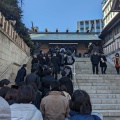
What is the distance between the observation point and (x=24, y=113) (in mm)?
2590

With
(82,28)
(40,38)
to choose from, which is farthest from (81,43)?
(82,28)

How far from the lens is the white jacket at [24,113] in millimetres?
2527

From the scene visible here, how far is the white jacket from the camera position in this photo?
2527 mm

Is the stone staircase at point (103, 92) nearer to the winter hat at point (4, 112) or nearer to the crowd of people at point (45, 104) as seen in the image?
the crowd of people at point (45, 104)

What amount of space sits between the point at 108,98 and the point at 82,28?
111 metres

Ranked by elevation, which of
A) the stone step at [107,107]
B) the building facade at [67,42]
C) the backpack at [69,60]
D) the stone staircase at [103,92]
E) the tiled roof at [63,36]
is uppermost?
the tiled roof at [63,36]

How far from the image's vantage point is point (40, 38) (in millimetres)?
36500

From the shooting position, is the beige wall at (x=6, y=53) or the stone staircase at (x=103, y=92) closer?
the stone staircase at (x=103, y=92)

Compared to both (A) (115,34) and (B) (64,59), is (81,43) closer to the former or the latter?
(A) (115,34)

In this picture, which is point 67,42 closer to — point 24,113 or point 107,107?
point 107,107

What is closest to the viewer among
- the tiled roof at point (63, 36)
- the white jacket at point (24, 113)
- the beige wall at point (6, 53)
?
the white jacket at point (24, 113)

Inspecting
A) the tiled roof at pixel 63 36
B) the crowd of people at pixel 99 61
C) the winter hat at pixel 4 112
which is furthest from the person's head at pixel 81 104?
the tiled roof at pixel 63 36

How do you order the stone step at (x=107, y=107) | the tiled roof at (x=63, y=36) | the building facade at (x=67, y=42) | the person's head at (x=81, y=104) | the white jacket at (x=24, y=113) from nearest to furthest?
1. the white jacket at (x=24, y=113)
2. the person's head at (x=81, y=104)
3. the stone step at (x=107, y=107)
4. the building facade at (x=67, y=42)
5. the tiled roof at (x=63, y=36)

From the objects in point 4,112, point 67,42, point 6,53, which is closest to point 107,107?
point 4,112
